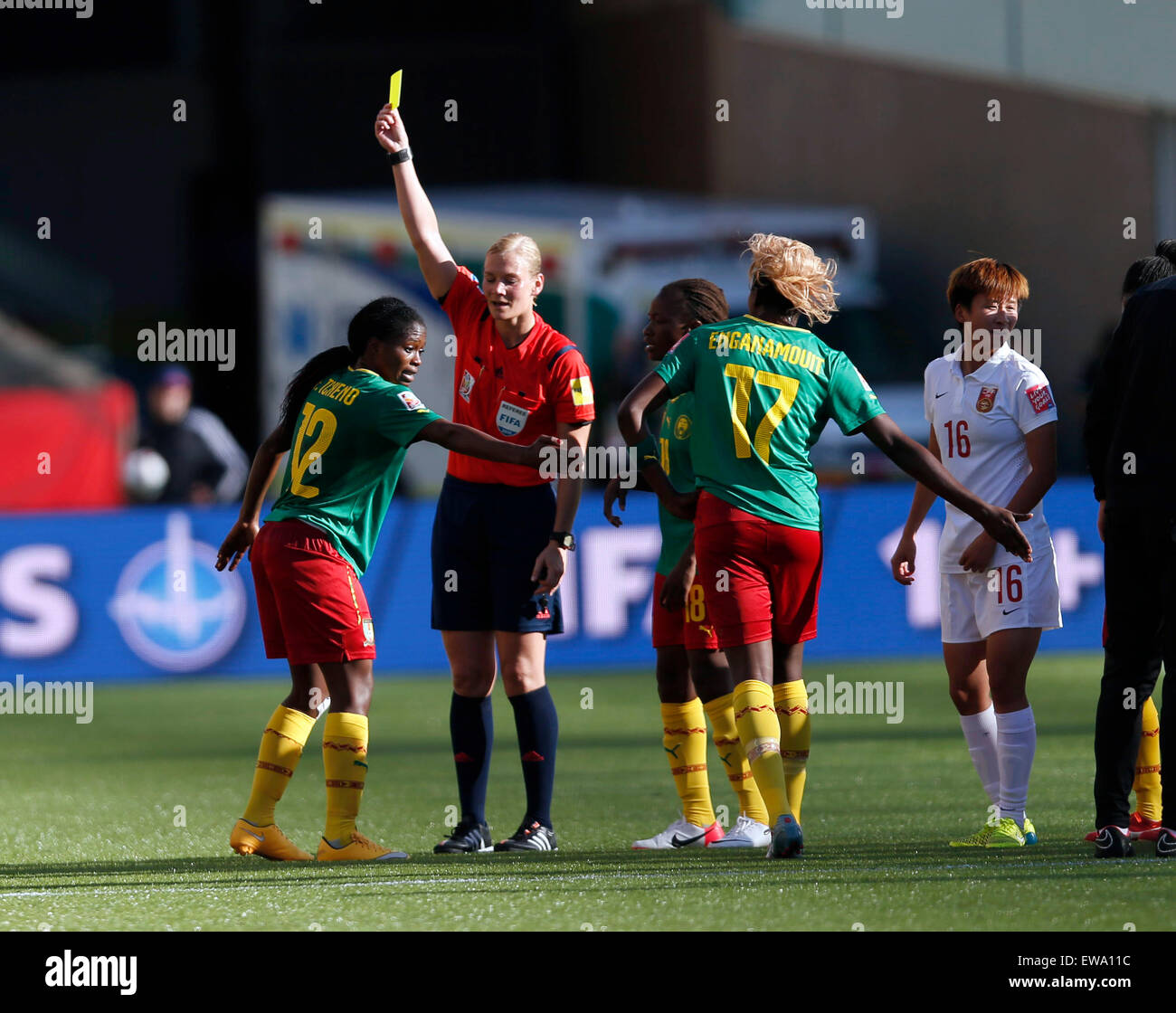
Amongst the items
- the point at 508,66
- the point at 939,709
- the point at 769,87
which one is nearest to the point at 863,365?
the point at 769,87

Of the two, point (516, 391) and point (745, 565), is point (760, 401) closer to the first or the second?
point (745, 565)

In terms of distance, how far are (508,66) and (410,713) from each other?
710 inches

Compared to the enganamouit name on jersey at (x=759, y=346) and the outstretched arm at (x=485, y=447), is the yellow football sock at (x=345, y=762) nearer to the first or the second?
the outstretched arm at (x=485, y=447)

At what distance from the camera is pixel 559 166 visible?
28.0 meters

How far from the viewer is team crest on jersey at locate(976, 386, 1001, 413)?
6020mm

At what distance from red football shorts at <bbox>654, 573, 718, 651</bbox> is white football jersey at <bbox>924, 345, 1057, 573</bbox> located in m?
0.80

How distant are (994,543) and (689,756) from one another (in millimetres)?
1303

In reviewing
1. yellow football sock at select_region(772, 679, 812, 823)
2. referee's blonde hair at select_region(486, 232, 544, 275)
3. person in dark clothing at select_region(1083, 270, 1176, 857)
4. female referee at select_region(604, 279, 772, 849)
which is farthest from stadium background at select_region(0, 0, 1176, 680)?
yellow football sock at select_region(772, 679, 812, 823)

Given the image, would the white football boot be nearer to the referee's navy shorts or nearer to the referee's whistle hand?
the referee's navy shorts

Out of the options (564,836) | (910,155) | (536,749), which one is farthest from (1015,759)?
(910,155)

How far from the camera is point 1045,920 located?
458 cm

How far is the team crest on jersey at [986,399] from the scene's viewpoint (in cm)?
602

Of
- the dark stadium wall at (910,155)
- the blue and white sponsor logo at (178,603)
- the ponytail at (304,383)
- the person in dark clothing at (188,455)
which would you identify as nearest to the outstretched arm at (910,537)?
the ponytail at (304,383)

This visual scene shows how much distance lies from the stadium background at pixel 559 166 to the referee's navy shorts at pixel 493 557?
11417 millimetres
